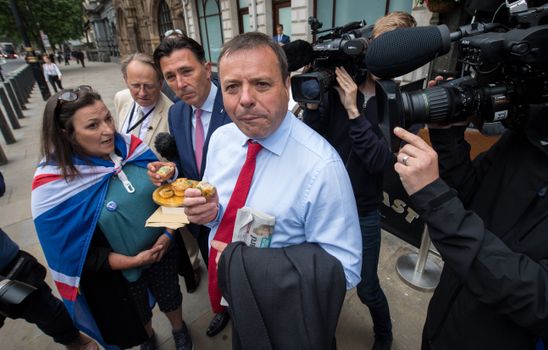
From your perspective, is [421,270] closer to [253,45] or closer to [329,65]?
[329,65]

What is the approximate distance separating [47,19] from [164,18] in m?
14.5

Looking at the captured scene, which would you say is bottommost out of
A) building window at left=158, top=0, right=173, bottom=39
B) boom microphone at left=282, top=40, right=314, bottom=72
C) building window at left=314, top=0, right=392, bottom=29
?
boom microphone at left=282, top=40, right=314, bottom=72

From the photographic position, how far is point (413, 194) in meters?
0.89

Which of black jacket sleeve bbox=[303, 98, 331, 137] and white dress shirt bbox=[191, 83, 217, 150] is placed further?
white dress shirt bbox=[191, 83, 217, 150]

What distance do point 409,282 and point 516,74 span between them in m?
2.31

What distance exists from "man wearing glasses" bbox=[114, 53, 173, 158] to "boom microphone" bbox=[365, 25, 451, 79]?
1889 mm

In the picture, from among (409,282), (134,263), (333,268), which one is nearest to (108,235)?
(134,263)

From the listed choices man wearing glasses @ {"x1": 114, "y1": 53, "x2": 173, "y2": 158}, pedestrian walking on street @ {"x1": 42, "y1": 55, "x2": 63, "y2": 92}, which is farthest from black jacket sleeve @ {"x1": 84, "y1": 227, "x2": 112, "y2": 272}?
pedestrian walking on street @ {"x1": 42, "y1": 55, "x2": 63, "y2": 92}

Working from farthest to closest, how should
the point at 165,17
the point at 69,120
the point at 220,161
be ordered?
the point at 165,17 < the point at 69,120 < the point at 220,161

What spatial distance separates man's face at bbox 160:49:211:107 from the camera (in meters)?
1.94

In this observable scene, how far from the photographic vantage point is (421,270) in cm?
270

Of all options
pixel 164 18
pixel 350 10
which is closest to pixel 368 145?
pixel 350 10

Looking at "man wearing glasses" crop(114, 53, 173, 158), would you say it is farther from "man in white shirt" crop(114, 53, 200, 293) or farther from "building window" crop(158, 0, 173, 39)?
"building window" crop(158, 0, 173, 39)

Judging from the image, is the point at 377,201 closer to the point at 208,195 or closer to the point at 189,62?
the point at 208,195
